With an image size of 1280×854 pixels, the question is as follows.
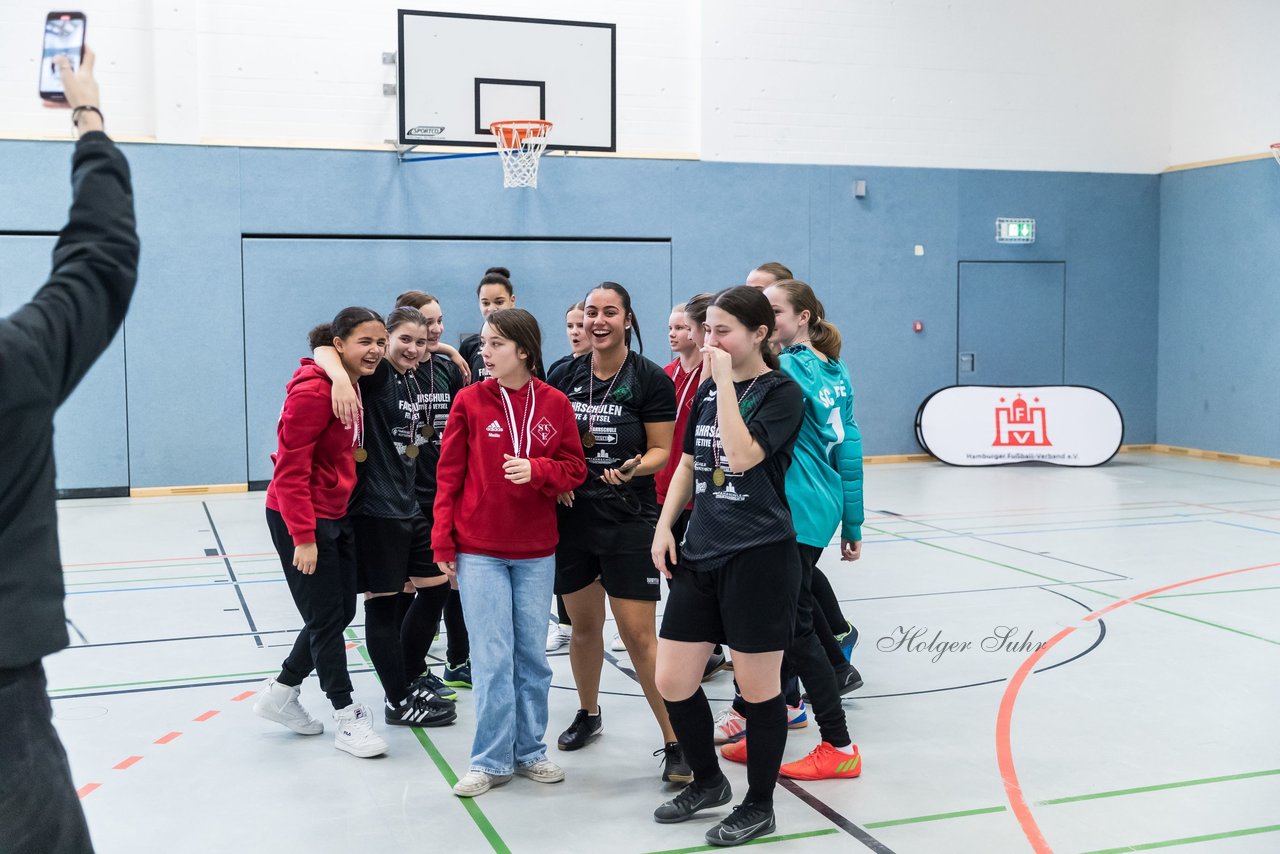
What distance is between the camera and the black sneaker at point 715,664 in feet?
16.8

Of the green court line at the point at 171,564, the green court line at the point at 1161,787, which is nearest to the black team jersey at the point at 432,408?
the green court line at the point at 1161,787

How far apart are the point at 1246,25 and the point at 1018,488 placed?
21.9ft

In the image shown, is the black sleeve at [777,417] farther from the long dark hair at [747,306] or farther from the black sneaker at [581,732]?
the black sneaker at [581,732]

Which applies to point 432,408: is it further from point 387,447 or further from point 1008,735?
point 1008,735

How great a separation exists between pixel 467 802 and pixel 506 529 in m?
0.89

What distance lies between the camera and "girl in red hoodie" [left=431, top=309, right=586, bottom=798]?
3.78m

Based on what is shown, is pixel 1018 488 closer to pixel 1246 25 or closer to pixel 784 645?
pixel 1246 25

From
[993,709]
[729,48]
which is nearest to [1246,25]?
[729,48]

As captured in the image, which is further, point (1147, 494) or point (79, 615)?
point (1147, 494)

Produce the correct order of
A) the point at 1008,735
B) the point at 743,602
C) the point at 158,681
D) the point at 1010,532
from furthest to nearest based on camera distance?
1. the point at 1010,532
2. the point at 158,681
3. the point at 1008,735
4. the point at 743,602

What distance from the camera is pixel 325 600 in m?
4.12

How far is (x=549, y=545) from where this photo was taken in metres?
3.88

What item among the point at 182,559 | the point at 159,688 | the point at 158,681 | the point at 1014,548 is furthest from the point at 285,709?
the point at 1014,548

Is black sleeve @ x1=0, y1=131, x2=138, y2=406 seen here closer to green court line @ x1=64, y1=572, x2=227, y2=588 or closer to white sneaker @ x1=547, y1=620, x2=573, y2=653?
white sneaker @ x1=547, y1=620, x2=573, y2=653
